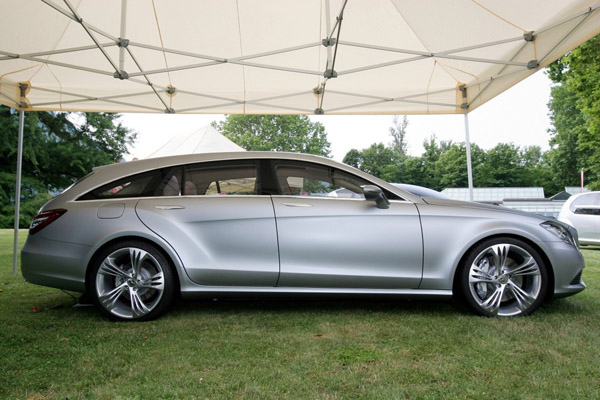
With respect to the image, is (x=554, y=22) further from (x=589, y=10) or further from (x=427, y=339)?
A: (x=427, y=339)

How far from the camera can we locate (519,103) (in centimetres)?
8456

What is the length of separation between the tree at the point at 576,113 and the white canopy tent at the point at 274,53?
10.9 meters

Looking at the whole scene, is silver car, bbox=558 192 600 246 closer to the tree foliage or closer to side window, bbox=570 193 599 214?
side window, bbox=570 193 599 214

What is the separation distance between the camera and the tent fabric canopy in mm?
5938

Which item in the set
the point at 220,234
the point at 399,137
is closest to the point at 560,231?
the point at 220,234

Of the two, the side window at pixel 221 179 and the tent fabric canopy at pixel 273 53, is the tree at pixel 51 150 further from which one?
the side window at pixel 221 179

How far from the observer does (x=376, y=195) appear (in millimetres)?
3697

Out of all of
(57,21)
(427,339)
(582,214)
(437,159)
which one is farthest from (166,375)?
(437,159)

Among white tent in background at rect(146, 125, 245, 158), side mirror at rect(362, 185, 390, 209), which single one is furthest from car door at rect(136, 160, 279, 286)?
white tent in background at rect(146, 125, 245, 158)

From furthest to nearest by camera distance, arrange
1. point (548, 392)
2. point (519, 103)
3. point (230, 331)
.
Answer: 1. point (519, 103)
2. point (230, 331)
3. point (548, 392)

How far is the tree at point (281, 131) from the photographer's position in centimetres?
5231

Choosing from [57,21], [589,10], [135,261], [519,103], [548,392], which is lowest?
[548,392]

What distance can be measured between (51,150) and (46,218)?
27.8 metres

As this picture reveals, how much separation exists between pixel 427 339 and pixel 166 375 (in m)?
1.73
